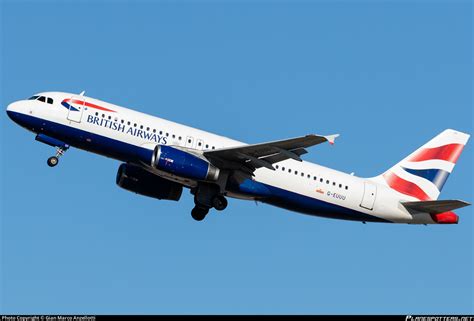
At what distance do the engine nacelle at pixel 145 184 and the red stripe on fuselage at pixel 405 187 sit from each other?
10.6 meters

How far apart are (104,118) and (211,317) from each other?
14696 millimetres

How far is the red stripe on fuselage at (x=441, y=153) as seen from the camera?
4866 centimetres

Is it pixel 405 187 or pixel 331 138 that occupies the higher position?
pixel 405 187

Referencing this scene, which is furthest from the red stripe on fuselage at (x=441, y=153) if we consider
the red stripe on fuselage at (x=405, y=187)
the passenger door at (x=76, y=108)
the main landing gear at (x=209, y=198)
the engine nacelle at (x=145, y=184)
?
the passenger door at (x=76, y=108)

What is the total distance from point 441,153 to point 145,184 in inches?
610

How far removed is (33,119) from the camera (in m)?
43.0

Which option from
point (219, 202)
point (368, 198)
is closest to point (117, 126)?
point (219, 202)

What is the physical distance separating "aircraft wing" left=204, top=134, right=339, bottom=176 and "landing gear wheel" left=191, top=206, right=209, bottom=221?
3935 mm

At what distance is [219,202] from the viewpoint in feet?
144

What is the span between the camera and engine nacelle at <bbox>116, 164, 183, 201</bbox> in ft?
150

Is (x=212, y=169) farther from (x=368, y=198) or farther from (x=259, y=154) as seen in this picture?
(x=368, y=198)

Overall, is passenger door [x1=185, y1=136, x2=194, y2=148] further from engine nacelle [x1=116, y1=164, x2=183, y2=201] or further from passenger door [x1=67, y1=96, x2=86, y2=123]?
passenger door [x1=67, y1=96, x2=86, y2=123]

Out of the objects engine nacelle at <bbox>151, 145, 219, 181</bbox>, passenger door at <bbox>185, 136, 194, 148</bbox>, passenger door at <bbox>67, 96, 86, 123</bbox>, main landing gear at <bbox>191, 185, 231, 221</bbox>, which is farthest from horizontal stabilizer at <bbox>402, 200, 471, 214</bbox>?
passenger door at <bbox>67, 96, 86, 123</bbox>

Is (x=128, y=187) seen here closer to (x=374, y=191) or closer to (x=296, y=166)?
(x=296, y=166)
